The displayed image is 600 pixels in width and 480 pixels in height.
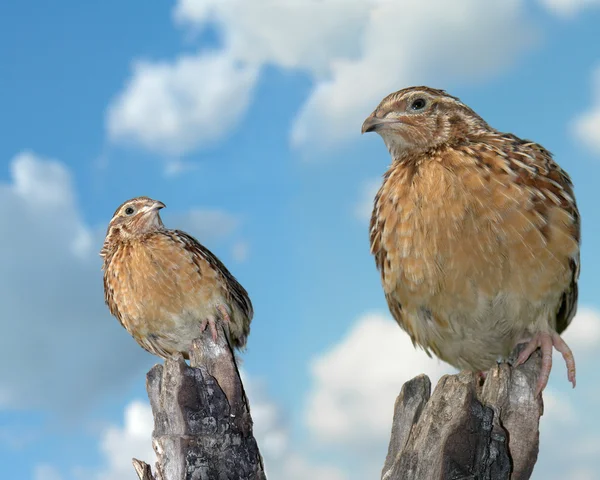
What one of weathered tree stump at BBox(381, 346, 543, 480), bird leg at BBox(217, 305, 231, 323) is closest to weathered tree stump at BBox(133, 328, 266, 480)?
weathered tree stump at BBox(381, 346, 543, 480)

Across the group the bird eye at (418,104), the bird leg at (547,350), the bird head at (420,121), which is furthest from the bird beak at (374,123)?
the bird leg at (547,350)

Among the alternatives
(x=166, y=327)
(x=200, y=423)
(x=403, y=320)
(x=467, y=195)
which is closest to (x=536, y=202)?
(x=467, y=195)

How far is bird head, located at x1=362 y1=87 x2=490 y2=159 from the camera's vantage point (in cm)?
743

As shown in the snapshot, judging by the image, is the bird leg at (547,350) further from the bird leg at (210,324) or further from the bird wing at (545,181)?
the bird leg at (210,324)

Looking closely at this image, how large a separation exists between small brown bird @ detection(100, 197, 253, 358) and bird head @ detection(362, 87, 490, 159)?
3.66m

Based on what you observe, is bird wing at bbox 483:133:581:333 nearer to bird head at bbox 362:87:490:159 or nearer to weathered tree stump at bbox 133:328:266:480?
bird head at bbox 362:87:490:159

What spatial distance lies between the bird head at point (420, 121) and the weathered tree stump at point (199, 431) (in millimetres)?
2896

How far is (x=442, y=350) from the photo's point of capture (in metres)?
7.58

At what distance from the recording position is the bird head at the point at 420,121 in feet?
24.4

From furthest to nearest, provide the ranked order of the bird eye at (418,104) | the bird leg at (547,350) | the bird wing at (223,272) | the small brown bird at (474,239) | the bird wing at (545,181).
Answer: the bird wing at (223,272) → the bird eye at (418,104) → the bird wing at (545,181) → the bird leg at (547,350) → the small brown bird at (474,239)

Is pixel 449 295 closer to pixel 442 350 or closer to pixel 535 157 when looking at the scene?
pixel 442 350

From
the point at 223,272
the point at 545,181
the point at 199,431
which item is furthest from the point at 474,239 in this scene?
the point at 223,272

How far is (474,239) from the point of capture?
6.61m

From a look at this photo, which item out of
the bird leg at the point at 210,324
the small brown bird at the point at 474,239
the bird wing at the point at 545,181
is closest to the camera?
the small brown bird at the point at 474,239
